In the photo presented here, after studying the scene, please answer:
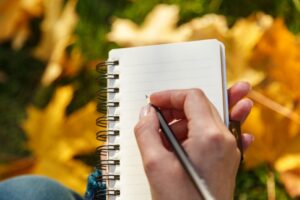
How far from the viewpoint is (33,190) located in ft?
3.13

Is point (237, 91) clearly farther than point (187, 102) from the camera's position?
Yes

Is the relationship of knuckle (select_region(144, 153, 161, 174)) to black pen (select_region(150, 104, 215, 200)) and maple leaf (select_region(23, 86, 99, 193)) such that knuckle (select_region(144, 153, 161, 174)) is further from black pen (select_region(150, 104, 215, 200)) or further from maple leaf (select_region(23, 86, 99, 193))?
maple leaf (select_region(23, 86, 99, 193))

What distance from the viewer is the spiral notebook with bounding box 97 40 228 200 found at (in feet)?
2.50

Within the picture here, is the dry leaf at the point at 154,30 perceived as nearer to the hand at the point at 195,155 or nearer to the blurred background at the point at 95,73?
the blurred background at the point at 95,73

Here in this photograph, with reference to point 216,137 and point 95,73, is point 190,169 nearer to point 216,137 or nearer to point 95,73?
point 216,137

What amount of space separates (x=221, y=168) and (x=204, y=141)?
0.12 ft

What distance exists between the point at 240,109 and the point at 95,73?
1.87 ft

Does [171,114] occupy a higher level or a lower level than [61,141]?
lower

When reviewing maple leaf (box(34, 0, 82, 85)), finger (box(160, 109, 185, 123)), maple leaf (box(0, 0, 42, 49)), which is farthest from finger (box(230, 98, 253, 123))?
maple leaf (box(0, 0, 42, 49))

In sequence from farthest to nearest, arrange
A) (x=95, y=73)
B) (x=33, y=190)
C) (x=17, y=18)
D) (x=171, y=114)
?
Answer: (x=17, y=18) < (x=95, y=73) < (x=33, y=190) < (x=171, y=114)

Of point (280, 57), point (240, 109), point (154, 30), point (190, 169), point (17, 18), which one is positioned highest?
point (17, 18)

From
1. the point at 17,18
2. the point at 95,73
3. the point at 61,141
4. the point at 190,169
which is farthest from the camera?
the point at 17,18

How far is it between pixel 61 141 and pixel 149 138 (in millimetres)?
604

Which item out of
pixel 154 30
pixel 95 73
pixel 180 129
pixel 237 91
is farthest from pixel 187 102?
pixel 95 73
